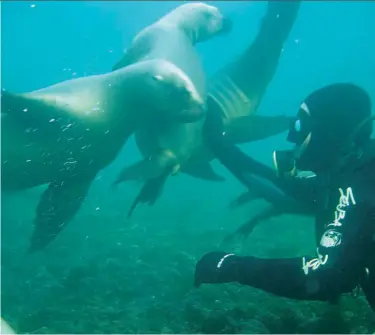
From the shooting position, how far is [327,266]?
2.85m

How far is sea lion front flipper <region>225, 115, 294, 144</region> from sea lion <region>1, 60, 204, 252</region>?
1.31 meters

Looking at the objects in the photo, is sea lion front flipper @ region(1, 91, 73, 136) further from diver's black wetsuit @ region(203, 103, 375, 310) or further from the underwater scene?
diver's black wetsuit @ region(203, 103, 375, 310)

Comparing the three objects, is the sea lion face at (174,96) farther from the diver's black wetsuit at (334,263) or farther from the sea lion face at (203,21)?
the sea lion face at (203,21)

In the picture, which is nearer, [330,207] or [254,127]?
[330,207]

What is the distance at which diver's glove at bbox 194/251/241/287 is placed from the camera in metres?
3.29

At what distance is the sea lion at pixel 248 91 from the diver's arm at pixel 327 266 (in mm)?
3036

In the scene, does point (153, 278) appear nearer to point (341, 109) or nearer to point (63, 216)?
point (63, 216)

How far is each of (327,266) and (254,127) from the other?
11.9 ft

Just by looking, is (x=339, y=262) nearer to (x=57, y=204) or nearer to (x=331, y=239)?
(x=331, y=239)

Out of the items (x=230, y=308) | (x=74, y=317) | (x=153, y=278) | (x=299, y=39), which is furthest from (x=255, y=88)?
(x=299, y=39)

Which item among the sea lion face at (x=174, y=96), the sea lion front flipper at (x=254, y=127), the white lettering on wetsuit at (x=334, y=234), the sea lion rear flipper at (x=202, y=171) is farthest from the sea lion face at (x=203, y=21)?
the white lettering on wetsuit at (x=334, y=234)

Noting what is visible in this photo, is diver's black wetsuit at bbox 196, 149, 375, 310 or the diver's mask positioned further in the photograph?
the diver's mask

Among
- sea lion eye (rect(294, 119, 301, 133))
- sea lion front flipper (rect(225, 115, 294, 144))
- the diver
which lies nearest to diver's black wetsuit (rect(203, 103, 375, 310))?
the diver

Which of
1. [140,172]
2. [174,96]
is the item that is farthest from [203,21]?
[140,172]
